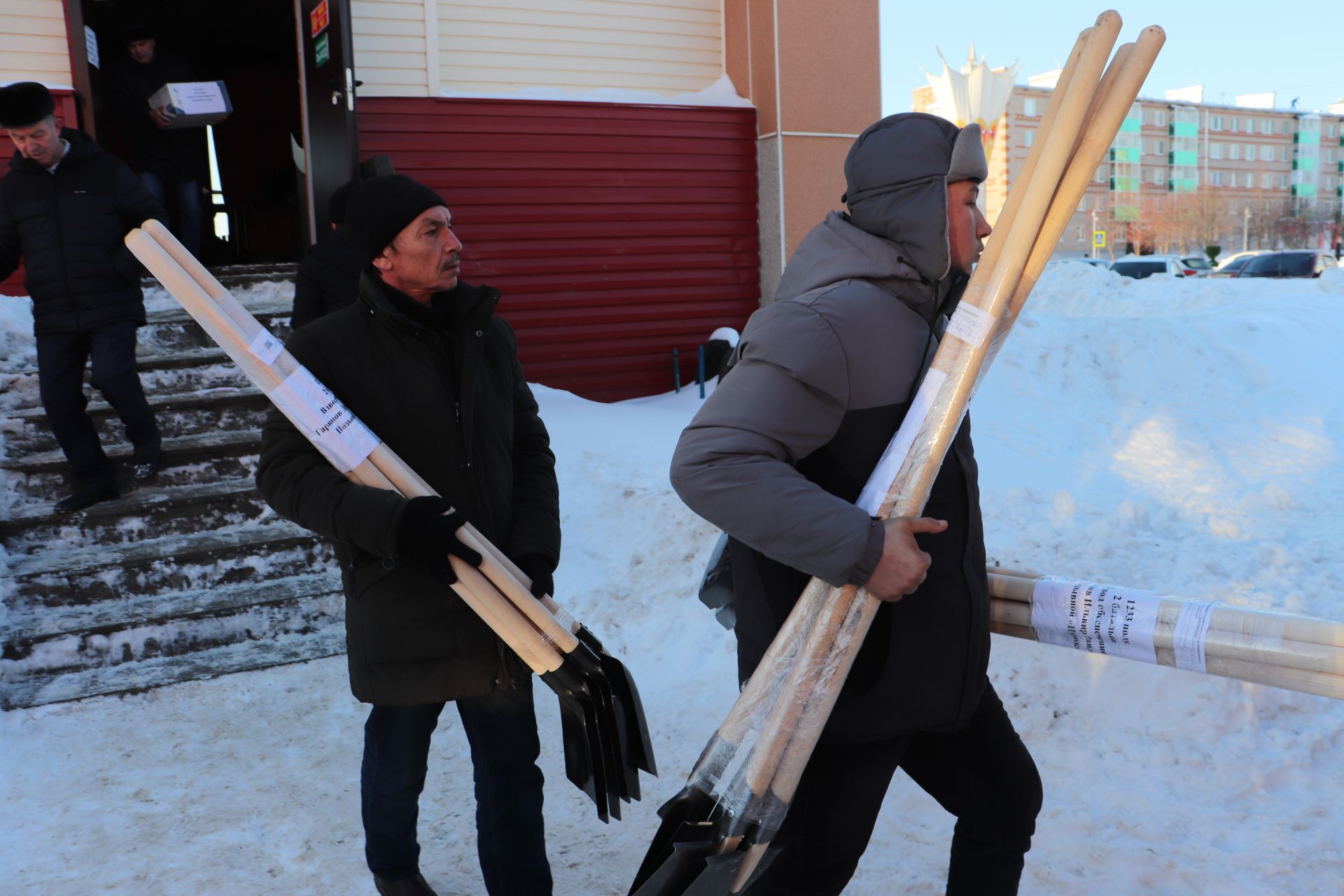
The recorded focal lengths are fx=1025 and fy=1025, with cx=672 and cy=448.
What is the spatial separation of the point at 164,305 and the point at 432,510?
5806mm

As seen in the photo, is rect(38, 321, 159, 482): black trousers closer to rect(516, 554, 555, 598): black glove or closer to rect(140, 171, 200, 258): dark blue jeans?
rect(140, 171, 200, 258): dark blue jeans

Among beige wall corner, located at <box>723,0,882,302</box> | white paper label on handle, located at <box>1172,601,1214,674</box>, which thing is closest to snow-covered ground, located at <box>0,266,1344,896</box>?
white paper label on handle, located at <box>1172,601,1214,674</box>

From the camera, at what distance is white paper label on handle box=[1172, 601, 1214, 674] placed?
1.90m

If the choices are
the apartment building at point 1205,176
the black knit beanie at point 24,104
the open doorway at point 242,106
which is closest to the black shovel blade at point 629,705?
the black knit beanie at point 24,104

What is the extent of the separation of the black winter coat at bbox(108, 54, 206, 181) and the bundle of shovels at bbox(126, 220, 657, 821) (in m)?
5.93

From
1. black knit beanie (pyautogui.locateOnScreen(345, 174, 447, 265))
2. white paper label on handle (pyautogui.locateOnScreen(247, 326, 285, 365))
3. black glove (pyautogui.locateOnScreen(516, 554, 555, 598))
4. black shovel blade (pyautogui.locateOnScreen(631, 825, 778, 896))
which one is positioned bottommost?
black shovel blade (pyautogui.locateOnScreen(631, 825, 778, 896))

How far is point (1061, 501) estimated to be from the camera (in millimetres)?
5203

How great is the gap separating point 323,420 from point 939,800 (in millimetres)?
1596

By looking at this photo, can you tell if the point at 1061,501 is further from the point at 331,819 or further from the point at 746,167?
the point at 746,167

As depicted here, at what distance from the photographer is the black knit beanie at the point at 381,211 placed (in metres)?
2.53

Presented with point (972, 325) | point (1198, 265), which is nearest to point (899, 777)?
point (972, 325)

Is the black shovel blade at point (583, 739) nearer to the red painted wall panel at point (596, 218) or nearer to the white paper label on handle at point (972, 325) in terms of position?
the white paper label on handle at point (972, 325)

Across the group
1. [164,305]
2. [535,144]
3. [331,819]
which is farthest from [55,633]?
[535,144]

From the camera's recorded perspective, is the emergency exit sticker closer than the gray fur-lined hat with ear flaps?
No
